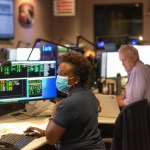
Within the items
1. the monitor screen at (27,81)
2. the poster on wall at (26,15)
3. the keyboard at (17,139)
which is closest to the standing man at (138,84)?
the monitor screen at (27,81)

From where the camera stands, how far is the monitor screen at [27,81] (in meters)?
2.93

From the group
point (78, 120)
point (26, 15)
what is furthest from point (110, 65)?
point (26, 15)

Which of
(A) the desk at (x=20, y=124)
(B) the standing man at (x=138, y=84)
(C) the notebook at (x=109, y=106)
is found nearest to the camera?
(A) the desk at (x=20, y=124)

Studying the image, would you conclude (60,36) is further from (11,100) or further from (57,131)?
(57,131)

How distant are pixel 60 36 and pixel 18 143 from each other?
7.55 m

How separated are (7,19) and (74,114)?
19.5ft

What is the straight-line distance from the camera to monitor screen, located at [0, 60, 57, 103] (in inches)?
115

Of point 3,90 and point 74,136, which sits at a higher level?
point 3,90

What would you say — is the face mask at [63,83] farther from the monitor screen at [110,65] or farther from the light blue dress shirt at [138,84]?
the monitor screen at [110,65]

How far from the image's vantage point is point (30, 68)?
9.89 feet

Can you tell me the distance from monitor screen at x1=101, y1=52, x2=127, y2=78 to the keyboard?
247cm

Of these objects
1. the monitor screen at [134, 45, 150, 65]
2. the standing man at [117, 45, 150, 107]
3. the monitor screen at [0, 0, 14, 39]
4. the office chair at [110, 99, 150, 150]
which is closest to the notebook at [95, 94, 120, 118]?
the standing man at [117, 45, 150, 107]

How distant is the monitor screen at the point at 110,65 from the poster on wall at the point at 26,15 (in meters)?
3.93

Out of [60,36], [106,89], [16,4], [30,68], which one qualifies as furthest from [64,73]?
[60,36]
